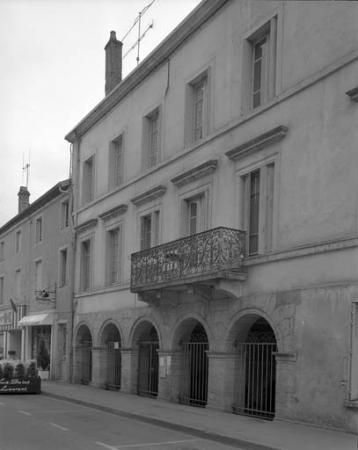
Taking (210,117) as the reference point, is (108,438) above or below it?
below

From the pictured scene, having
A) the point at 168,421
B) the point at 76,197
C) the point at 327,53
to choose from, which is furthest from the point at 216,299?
the point at 76,197

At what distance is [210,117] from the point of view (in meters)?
17.6

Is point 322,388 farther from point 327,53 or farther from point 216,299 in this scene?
point 327,53

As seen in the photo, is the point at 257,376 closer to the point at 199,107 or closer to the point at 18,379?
the point at 199,107

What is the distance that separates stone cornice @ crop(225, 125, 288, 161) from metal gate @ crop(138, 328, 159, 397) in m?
7.85

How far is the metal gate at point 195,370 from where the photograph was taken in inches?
708

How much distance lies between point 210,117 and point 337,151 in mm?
5712

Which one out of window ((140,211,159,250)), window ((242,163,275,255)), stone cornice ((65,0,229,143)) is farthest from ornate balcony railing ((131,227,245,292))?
stone cornice ((65,0,229,143))

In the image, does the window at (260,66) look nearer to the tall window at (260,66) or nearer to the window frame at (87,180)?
the tall window at (260,66)

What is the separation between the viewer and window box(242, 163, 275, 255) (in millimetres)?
14984

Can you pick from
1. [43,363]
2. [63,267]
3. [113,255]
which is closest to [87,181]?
[113,255]

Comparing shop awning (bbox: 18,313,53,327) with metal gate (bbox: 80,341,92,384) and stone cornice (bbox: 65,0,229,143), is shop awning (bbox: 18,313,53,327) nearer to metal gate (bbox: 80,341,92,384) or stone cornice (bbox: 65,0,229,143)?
metal gate (bbox: 80,341,92,384)

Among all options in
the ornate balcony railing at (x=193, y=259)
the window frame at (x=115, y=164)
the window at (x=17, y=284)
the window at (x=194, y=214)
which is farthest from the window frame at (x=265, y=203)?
the window at (x=17, y=284)

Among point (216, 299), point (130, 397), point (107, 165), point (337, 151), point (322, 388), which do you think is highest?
point (107, 165)
